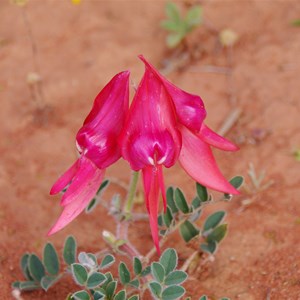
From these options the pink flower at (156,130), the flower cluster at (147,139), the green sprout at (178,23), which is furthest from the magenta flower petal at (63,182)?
the green sprout at (178,23)

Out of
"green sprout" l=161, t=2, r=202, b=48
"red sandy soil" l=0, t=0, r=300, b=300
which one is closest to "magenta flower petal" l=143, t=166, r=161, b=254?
"red sandy soil" l=0, t=0, r=300, b=300

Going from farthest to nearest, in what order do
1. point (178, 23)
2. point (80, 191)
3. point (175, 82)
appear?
1. point (178, 23)
2. point (175, 82)
3. point (80, 191)

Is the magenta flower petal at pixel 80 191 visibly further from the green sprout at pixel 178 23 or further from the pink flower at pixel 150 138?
the green sprout at pixel 178 23

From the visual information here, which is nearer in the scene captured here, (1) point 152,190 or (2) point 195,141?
(1) point 152,190

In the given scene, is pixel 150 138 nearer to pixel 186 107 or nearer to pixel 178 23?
pixel 186 107

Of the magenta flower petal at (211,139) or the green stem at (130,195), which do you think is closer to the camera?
the magenta flower petal at (211,139)

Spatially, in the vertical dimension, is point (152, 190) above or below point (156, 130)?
below

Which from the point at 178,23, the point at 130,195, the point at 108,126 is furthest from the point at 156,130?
the point at 178,23
